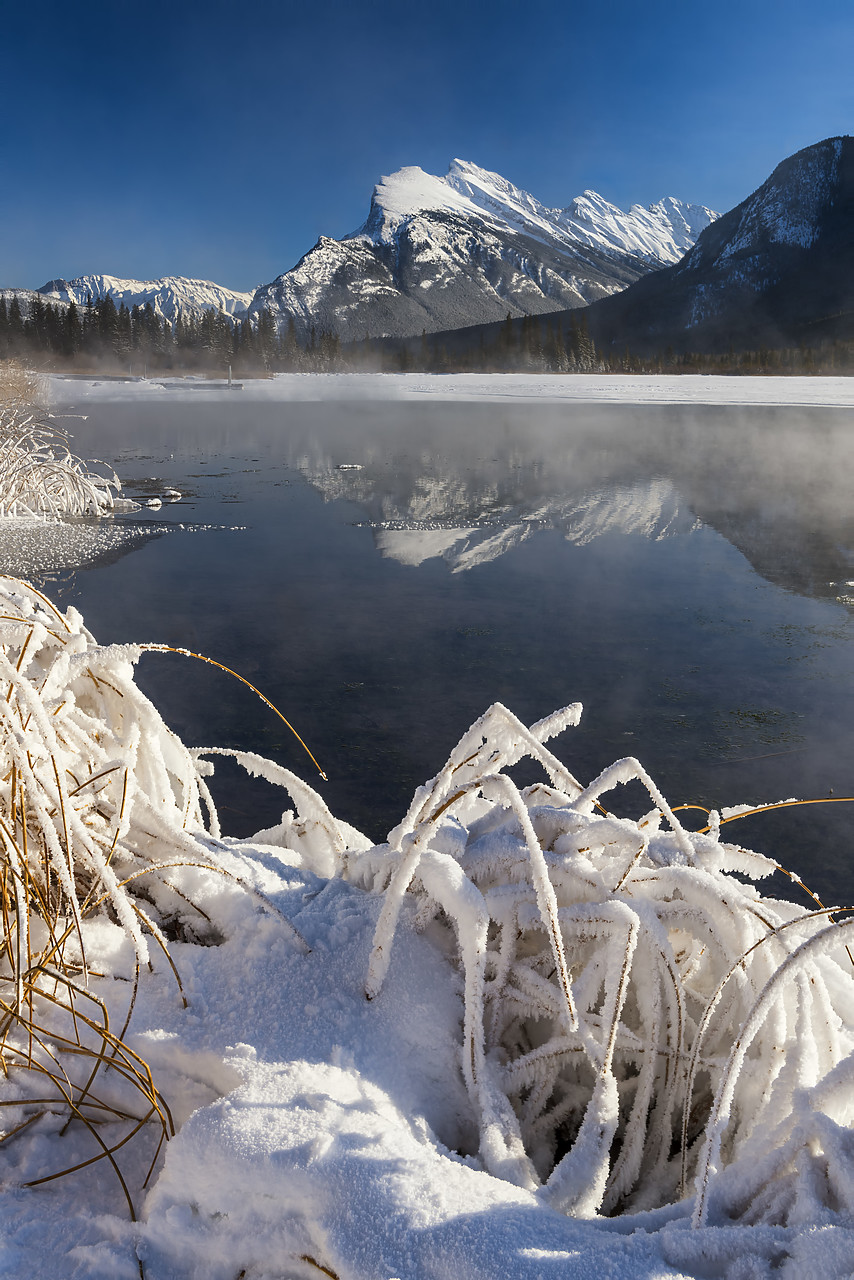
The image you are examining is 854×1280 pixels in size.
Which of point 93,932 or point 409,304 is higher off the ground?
point 409,304

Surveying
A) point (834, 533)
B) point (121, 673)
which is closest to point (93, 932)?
point (121, 673)

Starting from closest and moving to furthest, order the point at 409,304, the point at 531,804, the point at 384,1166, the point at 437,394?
the point at 384,1166 < the point at 531,804 < the point at 437,394 < the point at 409,304

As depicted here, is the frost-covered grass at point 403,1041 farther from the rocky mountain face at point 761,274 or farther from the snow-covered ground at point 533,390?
the rocky mountain face at point 761,274

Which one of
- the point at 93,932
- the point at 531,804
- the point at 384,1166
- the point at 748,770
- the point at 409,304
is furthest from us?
the point at 409,304

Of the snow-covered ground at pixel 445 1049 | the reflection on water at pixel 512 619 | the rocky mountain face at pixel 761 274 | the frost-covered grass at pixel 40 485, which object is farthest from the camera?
the rocky mountain face at pixel 761 274

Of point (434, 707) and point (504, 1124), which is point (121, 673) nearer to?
point (504, 1124)

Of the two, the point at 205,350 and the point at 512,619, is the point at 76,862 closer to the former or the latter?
the point at 512,619

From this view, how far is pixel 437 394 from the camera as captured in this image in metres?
34.1

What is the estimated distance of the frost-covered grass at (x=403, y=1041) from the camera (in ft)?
2.85

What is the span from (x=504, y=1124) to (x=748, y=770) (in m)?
2.57

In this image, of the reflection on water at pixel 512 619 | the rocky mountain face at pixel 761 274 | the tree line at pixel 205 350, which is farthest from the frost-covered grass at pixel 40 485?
the rocky mountain face at pixel 761 274

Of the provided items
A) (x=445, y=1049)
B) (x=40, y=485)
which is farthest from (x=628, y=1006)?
(x=40, y=485)

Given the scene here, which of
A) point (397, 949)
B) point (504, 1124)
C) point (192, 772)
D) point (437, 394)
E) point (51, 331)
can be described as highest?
point (51, 331)

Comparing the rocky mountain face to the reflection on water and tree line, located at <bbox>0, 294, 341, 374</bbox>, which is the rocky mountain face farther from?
the reflection on water
